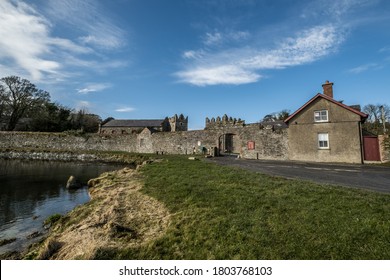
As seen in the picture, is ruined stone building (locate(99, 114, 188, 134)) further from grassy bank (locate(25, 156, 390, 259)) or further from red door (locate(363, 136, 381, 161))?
grassy bank (locate(25, 156, 390, 259))

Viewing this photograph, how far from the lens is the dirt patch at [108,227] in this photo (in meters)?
5.08

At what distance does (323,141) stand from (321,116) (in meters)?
2.27

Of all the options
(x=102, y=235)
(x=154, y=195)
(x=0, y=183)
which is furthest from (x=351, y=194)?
(x=0, y=183)

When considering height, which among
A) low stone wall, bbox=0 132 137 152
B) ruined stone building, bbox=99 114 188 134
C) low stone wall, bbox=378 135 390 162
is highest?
ruined stone building, bbox=99 114 188 134

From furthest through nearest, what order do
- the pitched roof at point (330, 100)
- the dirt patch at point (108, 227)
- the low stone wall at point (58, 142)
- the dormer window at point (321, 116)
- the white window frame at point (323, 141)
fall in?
the low stone wall at point (58, 142)
the dormer window at point (321, 116)
the white window frame at point (323, 141)
the pitched roof at point (330, 100)
the dirt patch at point (108, 227)

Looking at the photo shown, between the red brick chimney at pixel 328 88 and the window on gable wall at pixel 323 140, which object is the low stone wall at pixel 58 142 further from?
the red brick chimney at pixel 328 88

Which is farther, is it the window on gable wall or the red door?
the window on gable wall

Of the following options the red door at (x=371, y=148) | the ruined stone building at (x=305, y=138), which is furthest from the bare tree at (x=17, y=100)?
the red door at (x=371, y=148)

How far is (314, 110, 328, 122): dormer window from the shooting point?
1907 centimetres

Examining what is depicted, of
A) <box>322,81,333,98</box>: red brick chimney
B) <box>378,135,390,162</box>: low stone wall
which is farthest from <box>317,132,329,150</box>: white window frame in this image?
<box>322,81,333,98</box>: red brick chimney

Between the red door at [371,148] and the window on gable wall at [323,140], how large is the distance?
270cm

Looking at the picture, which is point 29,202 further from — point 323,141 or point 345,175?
point 323,141

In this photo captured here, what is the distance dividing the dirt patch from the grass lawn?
0.41m
